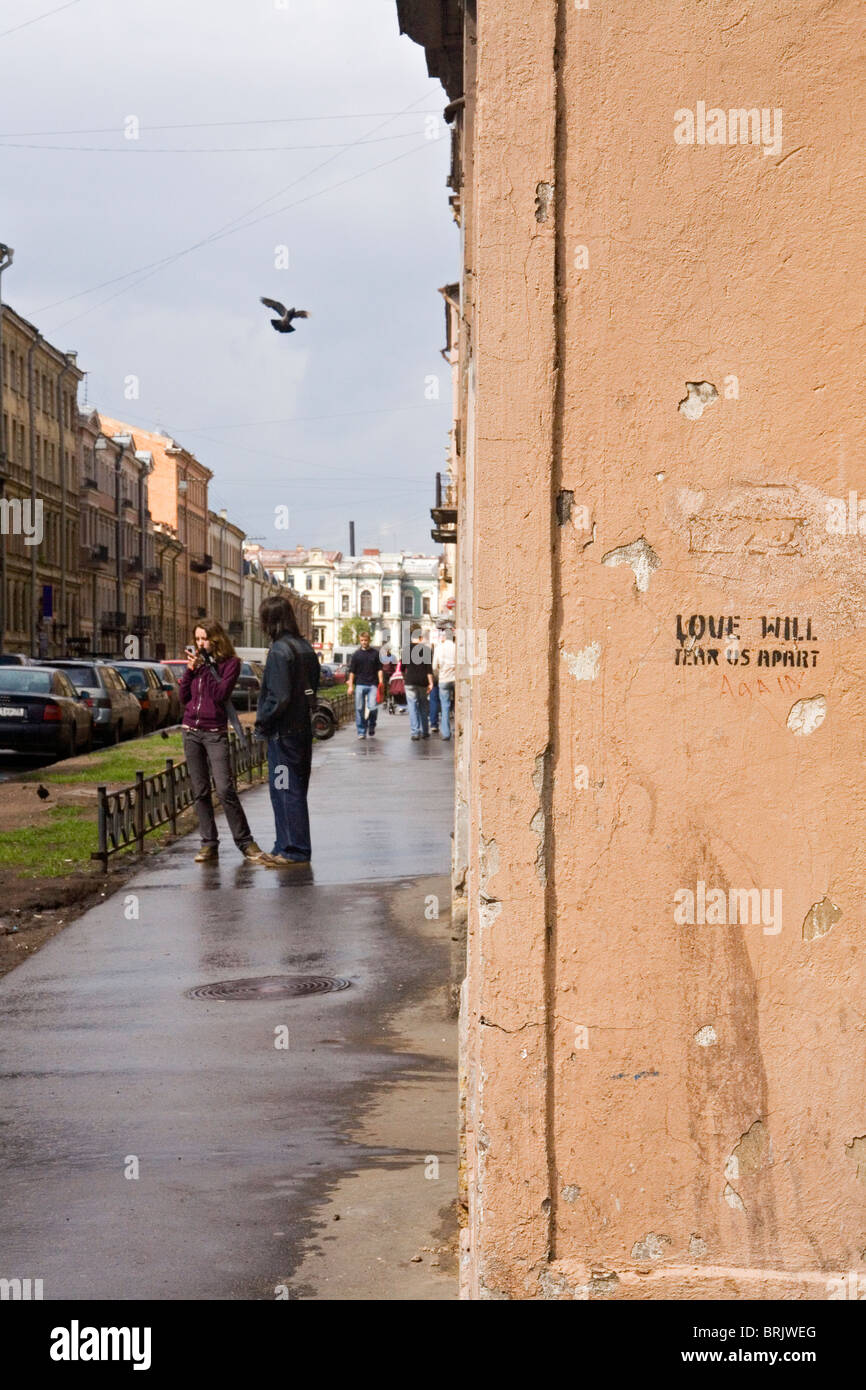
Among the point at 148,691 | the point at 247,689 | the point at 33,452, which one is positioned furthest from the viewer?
the point at 33,452

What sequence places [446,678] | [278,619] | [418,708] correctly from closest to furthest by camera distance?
[278,619] < [446,678] < [418,708]

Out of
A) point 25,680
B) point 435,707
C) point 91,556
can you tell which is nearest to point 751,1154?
point 25,680

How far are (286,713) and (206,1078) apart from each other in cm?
613

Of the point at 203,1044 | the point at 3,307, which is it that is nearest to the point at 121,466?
the point at 3,307

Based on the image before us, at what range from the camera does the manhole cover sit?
840cm

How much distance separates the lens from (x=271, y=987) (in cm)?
859

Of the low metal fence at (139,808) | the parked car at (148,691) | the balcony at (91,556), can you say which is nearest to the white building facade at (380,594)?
the balcony at (91,556)

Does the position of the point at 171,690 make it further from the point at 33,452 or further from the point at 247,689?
the point at 33,452

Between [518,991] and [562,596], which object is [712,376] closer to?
[562,596]

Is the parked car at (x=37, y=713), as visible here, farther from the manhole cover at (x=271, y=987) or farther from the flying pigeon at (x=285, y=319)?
the manhole cover at (x=271, y=987)

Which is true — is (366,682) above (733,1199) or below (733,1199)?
above

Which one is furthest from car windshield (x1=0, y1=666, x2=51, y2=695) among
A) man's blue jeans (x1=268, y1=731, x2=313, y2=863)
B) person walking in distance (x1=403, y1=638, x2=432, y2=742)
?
man's blue jeans (x1=268, y1=731, x2=313, y2=863)

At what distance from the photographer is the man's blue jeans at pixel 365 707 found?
107 ft

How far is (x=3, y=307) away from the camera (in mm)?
64438
